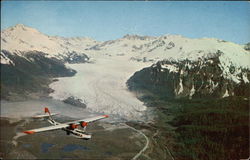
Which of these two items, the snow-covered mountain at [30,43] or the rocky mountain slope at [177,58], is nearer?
the rocky mountain slope at [177,58]

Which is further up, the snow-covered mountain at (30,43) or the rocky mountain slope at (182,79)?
the snow-covered mountain at (30,43)

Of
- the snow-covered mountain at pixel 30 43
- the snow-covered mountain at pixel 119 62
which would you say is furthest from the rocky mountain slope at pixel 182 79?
the snow-covered mountain at pixel 30 43

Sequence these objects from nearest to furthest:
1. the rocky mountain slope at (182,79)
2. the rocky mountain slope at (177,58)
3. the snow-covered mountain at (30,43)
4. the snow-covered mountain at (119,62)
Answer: the rocky mountain slope at (177,58) < the snow-covered mountain at (119,62) < the rocky mountain slope at (182,79) < the snow-covered mountain at (30,43)

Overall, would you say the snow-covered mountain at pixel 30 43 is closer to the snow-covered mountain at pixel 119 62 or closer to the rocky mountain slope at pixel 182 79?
the snow-covered mountain at pixel 119 62

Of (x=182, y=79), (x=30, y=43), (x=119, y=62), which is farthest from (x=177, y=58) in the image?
(x=30, y=43)

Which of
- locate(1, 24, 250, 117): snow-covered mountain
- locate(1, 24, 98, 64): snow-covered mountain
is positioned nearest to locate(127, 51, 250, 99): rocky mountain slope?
locate(1, 24, 250, 117): snow-covered mountain

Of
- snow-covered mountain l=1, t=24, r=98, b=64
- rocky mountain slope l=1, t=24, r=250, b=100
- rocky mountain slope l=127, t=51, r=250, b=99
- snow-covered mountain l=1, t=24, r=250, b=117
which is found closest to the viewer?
rocky mountain slope l=1, t=24, r=250, b=100

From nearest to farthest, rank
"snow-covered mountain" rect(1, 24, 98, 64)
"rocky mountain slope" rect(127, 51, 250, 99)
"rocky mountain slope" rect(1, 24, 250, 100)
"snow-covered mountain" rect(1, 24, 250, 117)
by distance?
"rocky mountain slope" rect(1, 24, 250, 100) → "snow-covered mountain" rect(1, 24, 250, 117) → "rocky mountain slope" rect(127, 51, 250, 99) → "snow-covered mountain" rect(1, 24, 98, 64)

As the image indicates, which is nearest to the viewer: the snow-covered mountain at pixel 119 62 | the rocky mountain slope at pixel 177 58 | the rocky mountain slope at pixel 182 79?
the rocky mountain slope at pixel 177 58

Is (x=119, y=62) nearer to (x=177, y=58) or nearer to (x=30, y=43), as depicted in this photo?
(x=177, y=58)

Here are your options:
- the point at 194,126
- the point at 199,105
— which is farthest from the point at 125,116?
the point at 199,105

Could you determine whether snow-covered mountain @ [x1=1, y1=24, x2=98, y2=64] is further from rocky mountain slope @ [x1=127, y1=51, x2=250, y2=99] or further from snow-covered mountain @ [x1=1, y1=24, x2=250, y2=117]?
Answer: rocky mountain slope @ [x1=127, y1=51, x2=250, y2=99]
